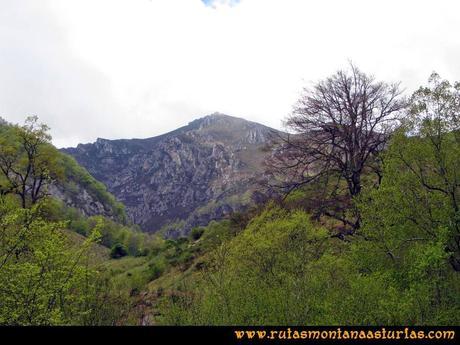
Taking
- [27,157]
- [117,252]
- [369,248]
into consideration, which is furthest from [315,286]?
[117,252]

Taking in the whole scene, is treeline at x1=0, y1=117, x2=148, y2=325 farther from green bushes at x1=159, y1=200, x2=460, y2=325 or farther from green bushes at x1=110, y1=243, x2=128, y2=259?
green bushes at x1=110, y1=243, x2=128, y2=259

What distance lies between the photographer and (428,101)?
19297 mm

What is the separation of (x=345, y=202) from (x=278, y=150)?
5608mm

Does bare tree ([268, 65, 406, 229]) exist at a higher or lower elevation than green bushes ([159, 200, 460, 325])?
higher

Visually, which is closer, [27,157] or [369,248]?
[369,248]

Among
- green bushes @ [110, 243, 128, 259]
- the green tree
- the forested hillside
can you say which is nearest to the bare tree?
the forested hillside

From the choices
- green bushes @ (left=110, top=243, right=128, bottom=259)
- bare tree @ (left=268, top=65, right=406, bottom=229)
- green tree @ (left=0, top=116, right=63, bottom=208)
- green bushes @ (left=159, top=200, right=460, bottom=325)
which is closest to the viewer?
green bushes @ (left=159, top=200, right=460, bottom=325)

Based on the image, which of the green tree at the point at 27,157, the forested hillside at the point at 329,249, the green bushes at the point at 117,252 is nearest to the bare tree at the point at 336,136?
the forested hillside at the point at 329,249

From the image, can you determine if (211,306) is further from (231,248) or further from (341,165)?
(341,165)

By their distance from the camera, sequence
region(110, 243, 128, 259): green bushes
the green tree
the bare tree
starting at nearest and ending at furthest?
1. the bare tree
2. the green tree
3. region(110, 243, 128, 259): green bushes

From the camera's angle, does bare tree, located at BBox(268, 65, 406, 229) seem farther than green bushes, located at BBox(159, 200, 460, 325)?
Yes

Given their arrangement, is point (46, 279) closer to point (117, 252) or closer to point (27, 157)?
point (27, 157)

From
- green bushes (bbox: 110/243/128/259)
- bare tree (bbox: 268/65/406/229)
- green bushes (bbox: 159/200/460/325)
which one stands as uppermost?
bare tree (bbox: 268/65/406/229)
